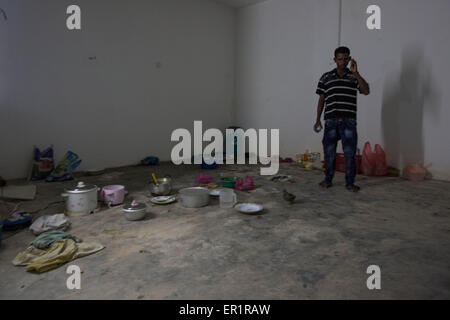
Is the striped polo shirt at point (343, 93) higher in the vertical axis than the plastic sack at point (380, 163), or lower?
higher

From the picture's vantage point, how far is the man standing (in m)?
3.29

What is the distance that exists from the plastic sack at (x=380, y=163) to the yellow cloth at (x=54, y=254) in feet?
11.4

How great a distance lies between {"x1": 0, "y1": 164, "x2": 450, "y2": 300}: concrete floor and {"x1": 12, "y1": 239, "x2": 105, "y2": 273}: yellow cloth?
0.05m

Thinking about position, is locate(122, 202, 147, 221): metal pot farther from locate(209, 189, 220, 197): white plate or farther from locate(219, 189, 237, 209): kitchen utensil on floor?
locate(209, 189, 220, 197): white plate

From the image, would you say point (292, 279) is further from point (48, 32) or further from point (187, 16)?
point (187, 16)

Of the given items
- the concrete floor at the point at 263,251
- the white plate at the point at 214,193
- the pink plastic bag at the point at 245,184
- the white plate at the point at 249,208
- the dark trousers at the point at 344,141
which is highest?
the dark trousers at the point at 344,141

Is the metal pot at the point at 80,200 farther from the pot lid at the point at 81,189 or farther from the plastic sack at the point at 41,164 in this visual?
the plastic sack at the point at 41,164

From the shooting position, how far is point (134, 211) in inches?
101

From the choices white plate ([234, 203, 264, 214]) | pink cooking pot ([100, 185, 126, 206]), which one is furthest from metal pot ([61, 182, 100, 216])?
white plate ([234, 203, 264, 214])

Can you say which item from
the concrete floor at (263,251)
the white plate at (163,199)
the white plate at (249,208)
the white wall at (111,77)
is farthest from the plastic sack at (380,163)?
the white wall at (111,77)

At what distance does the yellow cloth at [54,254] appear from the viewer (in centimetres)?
181

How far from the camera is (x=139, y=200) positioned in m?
3.20

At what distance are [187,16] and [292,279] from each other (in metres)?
5.00

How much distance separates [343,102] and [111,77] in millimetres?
3243
